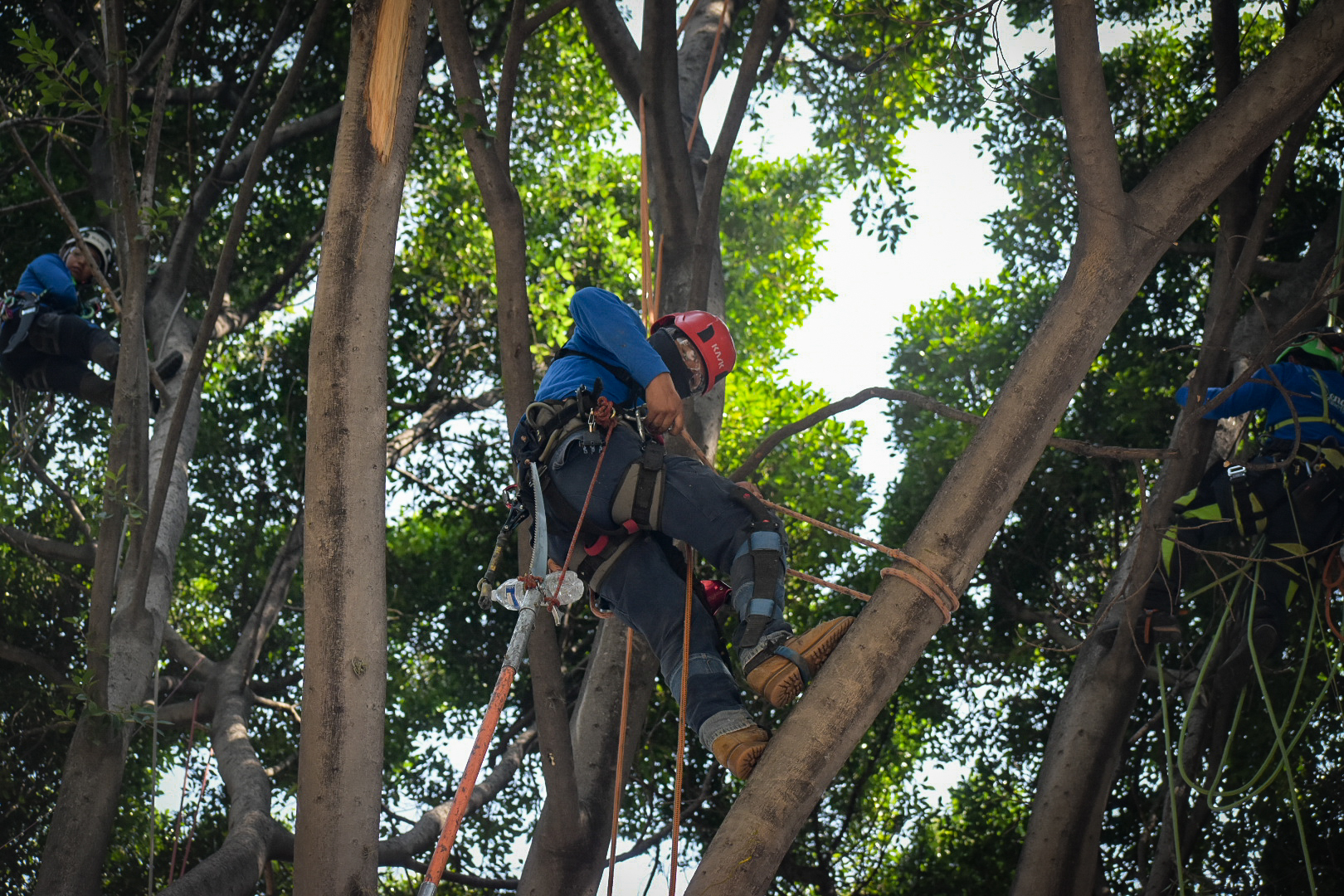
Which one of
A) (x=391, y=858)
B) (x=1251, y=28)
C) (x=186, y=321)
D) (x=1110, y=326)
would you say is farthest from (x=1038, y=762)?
(x=186, y=321)

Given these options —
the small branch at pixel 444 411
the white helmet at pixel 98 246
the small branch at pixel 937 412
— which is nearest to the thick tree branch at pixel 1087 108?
the small branch at pixel 937 412

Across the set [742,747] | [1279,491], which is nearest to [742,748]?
[742,747]

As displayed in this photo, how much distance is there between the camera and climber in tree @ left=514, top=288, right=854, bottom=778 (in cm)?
269

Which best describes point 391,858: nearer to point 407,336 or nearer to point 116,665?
point 116,665

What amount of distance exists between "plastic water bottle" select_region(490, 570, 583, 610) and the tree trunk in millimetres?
258

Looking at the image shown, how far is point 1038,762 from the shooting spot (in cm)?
741

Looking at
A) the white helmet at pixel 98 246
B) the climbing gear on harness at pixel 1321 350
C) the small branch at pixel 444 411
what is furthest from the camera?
the small branch at pixel 444 411

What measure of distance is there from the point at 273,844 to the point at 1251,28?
23.5ft

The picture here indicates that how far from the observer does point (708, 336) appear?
346cm

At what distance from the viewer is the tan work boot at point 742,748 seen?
2576mm

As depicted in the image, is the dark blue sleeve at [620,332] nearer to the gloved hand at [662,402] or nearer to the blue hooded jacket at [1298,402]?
the gloved hand at [662,402]

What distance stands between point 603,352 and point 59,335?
390 centimetres

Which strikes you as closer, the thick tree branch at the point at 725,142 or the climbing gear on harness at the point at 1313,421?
the thick tree branch at the point at 725,142

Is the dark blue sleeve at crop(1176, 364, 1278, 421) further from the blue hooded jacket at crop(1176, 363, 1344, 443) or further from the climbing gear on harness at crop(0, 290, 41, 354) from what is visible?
the climbing gear on harness at crop(0, 290, 41, 354)
